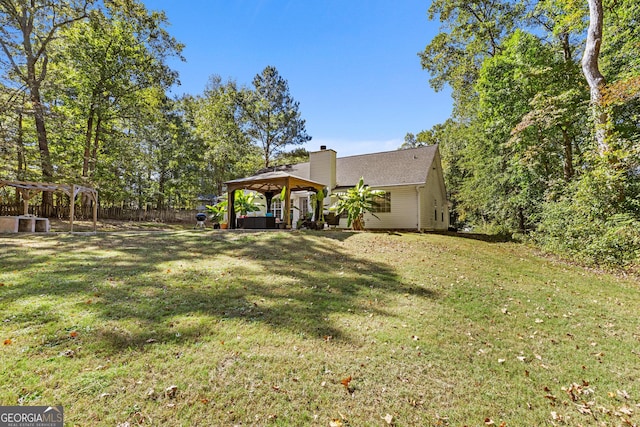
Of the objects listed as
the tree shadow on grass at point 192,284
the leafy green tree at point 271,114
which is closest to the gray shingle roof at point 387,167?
the tree shadow on grass at point 192,284

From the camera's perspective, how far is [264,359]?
306 cm

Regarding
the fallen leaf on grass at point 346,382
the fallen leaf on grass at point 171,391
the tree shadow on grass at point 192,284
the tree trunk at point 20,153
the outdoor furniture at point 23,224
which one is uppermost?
the tree trunk at point 20,153

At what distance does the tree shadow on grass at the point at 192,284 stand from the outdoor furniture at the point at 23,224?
11.7 ft

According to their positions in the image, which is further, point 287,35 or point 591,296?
point 287,35

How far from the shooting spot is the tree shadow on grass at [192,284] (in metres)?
3.85

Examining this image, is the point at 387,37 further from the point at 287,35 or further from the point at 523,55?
the point at 523,55

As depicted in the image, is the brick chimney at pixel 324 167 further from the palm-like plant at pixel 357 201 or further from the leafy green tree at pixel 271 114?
the leafy green tree at pixel 271 114

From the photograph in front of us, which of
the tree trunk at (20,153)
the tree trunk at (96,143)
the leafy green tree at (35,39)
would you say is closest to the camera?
the tree trunk at (20,153)

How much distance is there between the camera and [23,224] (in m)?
11.6

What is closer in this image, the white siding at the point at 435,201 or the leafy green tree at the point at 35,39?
the leafy green tree at the point at 35,39

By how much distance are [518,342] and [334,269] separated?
3.77m

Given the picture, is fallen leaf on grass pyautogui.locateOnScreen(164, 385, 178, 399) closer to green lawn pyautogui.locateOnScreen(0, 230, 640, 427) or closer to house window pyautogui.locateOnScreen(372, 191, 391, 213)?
green lawn pyautogui.locateOnScreen(0, 230, 640, 427)

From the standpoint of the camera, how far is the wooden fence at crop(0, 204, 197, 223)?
13637mm

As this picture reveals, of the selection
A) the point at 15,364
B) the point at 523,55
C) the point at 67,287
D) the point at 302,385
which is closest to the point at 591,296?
the point at 302,385
